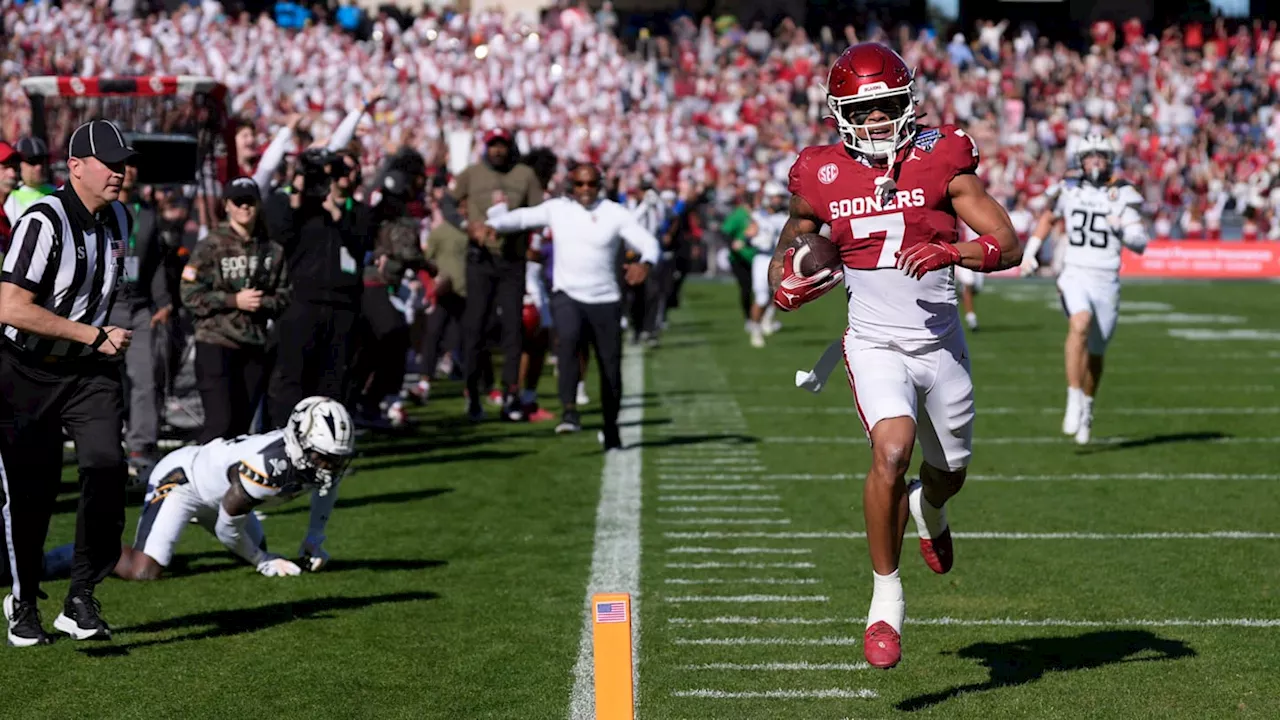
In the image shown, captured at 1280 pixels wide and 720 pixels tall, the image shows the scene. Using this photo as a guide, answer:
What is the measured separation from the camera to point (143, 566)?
7.66 metres

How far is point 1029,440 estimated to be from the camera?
1248 cm

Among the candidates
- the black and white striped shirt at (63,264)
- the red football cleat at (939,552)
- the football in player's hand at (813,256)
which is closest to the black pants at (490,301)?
the black and white striped shirt at (63,264)

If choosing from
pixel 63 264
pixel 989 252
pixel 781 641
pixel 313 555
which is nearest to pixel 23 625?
pixel 63 264

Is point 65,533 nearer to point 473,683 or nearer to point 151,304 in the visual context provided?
point 151,304

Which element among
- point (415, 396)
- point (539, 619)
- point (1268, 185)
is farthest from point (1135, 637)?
point (1268, 185)

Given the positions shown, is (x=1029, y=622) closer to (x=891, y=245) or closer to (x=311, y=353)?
(x=891, y=245)

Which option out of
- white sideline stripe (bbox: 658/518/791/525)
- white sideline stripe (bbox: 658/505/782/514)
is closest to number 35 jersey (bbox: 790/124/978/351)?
white sideline stripe (bbox: 658/518/791/525)

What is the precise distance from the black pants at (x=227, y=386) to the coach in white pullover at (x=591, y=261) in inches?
117

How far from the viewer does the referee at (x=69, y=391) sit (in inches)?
245

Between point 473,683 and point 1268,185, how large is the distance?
1413 inches

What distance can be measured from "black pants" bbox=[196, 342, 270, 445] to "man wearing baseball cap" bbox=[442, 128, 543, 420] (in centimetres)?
390

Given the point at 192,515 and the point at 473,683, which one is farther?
the point at 192,515

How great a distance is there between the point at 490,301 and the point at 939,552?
769cm

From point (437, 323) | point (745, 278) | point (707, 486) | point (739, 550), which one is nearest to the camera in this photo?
point (739, 550)
